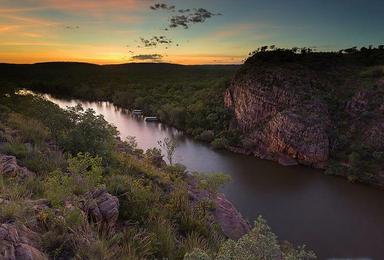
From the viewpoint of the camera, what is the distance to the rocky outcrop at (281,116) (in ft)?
174

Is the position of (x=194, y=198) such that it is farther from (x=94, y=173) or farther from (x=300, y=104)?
(x=300, y=104)

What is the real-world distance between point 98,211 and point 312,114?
52.2 metres

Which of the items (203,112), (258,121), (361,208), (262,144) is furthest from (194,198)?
(203,112)

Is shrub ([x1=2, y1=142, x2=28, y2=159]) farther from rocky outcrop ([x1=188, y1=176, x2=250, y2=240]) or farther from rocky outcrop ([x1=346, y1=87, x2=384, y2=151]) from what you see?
rocky outcrop ([x1=346, y1=87, x2=384, y2=151])

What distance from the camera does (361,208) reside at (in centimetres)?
3675

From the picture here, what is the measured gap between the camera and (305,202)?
37656 millimetres

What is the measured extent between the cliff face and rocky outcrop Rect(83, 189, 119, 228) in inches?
1598

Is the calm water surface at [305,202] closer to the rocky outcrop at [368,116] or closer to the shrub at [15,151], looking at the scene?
the rocky outcrop at [368,116]

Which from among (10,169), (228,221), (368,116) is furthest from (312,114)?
(10,169)

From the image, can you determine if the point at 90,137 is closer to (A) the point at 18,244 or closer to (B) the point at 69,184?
(B) the point at 69,184

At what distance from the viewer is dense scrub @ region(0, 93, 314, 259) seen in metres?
6.98

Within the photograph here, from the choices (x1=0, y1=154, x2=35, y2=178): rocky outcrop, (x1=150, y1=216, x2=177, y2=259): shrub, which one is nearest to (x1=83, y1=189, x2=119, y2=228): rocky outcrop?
(x1=150, y1=216, x2=177, y2=259): shrub

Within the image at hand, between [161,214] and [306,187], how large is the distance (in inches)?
1350

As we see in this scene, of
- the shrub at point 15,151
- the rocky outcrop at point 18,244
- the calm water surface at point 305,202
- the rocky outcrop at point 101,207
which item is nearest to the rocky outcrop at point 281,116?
the calm water surface at point 305,202
